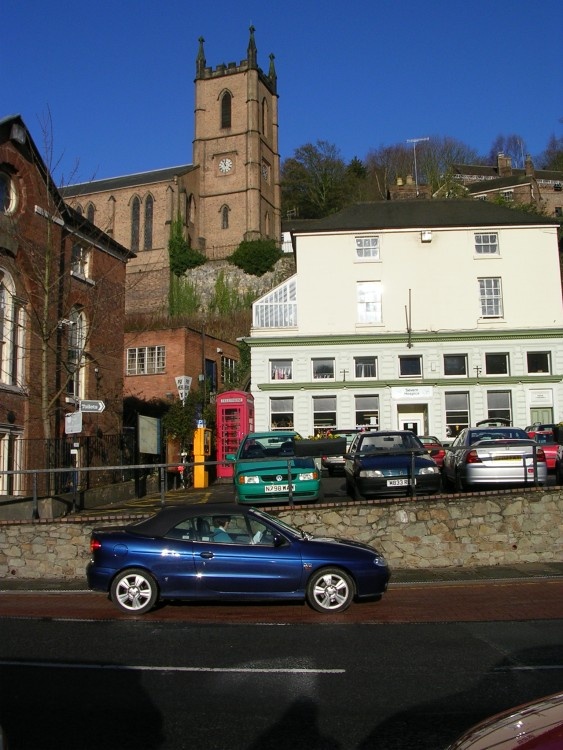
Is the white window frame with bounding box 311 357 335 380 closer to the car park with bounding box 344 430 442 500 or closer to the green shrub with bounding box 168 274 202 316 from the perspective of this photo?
the car park with bounding box 344 430 442 500

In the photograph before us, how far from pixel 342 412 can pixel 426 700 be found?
2961cm

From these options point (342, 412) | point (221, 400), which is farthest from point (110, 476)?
point (342, 412)

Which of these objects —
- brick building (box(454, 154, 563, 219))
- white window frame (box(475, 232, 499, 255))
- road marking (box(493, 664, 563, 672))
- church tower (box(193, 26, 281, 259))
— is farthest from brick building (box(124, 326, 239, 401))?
brick building (box(454, 154, 563, 219))

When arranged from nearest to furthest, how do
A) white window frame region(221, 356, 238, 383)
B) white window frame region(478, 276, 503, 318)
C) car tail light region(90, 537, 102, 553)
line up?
car tail light region(90, 537, 102, 553) → white window frame region(478, 276, 503, 318) → white window frame region(221, 356, 238, 383)

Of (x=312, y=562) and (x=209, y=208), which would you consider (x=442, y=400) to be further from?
(x=209, y=208)

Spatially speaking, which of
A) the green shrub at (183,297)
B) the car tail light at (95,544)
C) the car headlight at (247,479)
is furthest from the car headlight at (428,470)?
the green shrub at (183,297)

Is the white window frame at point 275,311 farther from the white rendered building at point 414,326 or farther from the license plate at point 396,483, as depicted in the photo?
the license plate at point 396,483

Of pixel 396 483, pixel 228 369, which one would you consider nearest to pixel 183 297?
pixel 228 369

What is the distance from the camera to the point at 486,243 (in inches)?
1501

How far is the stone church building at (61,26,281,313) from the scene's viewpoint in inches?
2849

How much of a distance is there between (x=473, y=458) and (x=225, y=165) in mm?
64980

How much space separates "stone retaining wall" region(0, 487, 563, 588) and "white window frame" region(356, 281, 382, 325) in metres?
23.8

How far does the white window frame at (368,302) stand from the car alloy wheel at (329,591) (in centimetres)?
2781

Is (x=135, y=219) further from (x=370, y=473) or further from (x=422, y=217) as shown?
(x=370, y=473)
